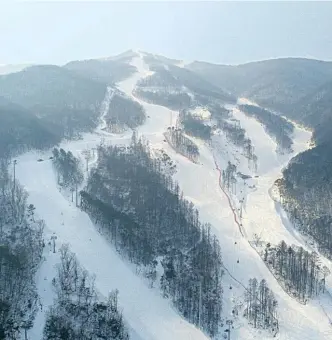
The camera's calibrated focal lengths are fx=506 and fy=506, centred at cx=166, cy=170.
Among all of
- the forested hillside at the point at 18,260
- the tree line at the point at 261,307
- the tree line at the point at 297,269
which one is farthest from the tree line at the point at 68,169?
the tree line at the point at 261,307

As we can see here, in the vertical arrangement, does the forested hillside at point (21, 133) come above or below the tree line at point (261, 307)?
above

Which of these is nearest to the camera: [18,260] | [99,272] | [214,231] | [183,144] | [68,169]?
[18,260]

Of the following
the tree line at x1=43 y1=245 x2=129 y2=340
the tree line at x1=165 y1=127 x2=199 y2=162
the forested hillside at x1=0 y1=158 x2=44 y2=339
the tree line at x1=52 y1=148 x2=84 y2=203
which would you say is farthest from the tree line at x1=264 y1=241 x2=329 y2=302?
the tree line at x1=165 y1=127 x2=199 y2=162

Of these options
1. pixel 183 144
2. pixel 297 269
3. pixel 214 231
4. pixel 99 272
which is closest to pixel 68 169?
pixel 214 231

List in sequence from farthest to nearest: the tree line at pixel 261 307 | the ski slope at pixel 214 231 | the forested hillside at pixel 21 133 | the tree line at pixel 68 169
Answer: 1. the forested hillside at pixel 21 133
2. the tree line at pixel 68 169
3. the tree line at pixel 261 307
4. the ski slope at pixel 214 231

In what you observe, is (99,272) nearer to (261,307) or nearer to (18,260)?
(18,260)

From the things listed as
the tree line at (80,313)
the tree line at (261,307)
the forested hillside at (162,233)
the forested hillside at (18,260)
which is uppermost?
the forested hillside at (18,260)

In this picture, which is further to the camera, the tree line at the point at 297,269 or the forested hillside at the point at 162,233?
the tree line at the point at 297,269

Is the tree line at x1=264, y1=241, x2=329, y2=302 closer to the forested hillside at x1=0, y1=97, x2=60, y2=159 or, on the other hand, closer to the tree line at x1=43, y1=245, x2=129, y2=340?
the tree line at x1=43, y1=245, x2=129, y2=340

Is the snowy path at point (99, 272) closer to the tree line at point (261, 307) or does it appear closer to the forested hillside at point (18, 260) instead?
the forested hillside at point (18, 260)
